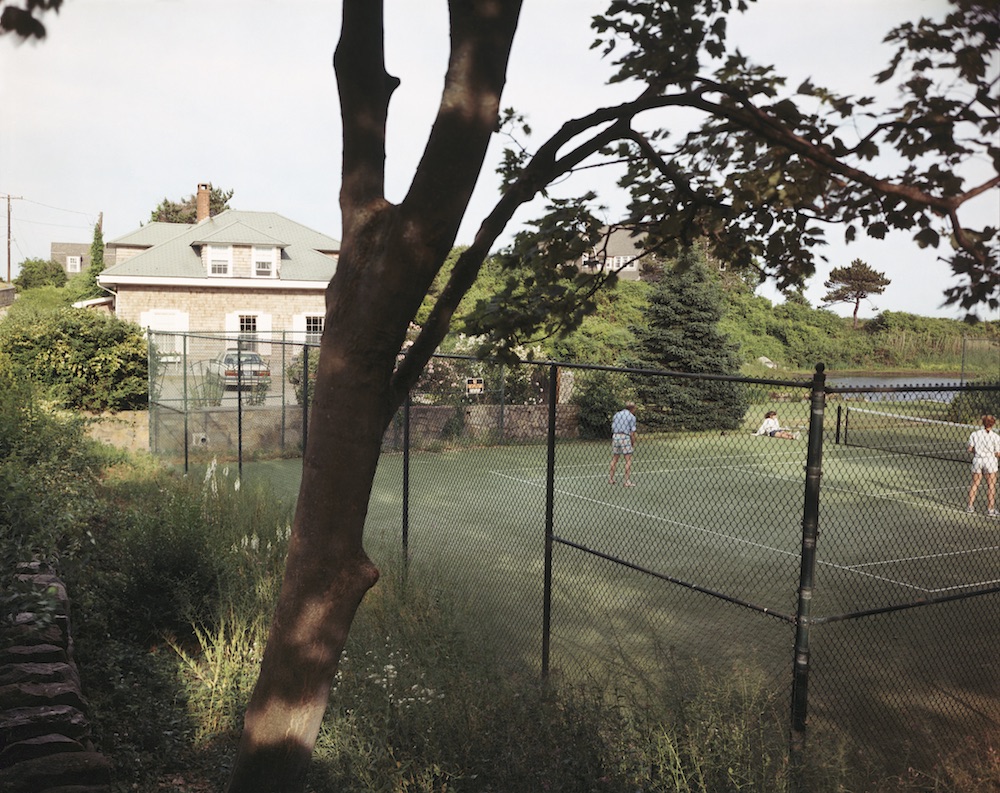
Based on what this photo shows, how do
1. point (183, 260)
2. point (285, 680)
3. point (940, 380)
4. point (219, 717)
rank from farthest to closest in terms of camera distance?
1. point (940, 380)
2. point (183, 260)
3. point (219, 717)
4. point (285, 680)

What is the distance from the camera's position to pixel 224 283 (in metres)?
36.2

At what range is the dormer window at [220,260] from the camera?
120 ft

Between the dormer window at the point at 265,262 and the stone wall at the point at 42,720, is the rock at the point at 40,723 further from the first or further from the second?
the dormer window at the point at 265,262

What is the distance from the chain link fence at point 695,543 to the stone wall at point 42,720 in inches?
108

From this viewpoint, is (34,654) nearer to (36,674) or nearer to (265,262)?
(36,674)

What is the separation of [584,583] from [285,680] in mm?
7101

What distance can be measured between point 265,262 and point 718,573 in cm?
2918

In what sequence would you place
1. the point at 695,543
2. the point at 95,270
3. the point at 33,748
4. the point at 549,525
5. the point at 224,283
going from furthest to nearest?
the point at 95,270 < the point at 224,283 < the point at 695,543 < the point at 549,525 < the point at 33,748

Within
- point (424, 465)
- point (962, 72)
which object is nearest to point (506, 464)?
point (424, 465)

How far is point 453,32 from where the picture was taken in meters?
3.60

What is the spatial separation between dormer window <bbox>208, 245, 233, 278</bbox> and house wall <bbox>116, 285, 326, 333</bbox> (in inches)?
26.8

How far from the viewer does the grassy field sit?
24.8 ft

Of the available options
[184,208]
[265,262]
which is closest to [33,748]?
[265,262]

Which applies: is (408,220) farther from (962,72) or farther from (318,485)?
(962,72)
